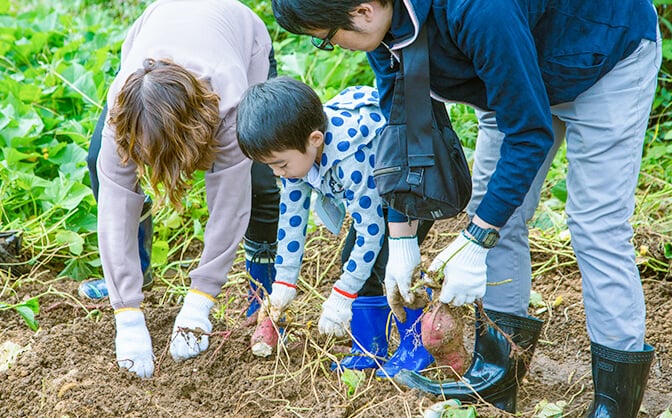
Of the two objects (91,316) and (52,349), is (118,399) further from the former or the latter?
(91,316)

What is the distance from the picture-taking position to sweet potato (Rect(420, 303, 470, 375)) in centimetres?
205

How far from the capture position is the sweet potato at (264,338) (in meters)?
2.32

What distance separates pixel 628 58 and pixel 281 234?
100 centimetres

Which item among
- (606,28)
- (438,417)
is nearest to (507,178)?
(606,28)

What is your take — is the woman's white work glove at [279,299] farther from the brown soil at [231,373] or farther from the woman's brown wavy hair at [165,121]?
the woman's brown wavy hair at [165,121]

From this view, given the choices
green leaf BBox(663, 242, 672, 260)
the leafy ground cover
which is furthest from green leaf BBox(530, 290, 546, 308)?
green leaf BBox(663, 242, 672, 260)

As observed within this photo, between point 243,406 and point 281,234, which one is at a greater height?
point 281,234

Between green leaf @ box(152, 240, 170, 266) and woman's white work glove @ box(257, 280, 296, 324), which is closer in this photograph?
woman's white work glove @ box(257, 280, 296, 324)

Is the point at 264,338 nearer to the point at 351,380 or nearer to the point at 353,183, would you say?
the point at 351,380

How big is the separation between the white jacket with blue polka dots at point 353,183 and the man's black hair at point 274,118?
11 centimetres

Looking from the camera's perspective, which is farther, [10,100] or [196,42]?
[10,100]

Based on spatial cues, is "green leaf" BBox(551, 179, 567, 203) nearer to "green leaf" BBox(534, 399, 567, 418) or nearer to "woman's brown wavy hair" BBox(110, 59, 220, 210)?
"green leaf" BBox(534, 399, 567, 418)

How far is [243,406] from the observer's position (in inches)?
84.8

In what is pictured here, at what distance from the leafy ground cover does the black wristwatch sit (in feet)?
1.38
